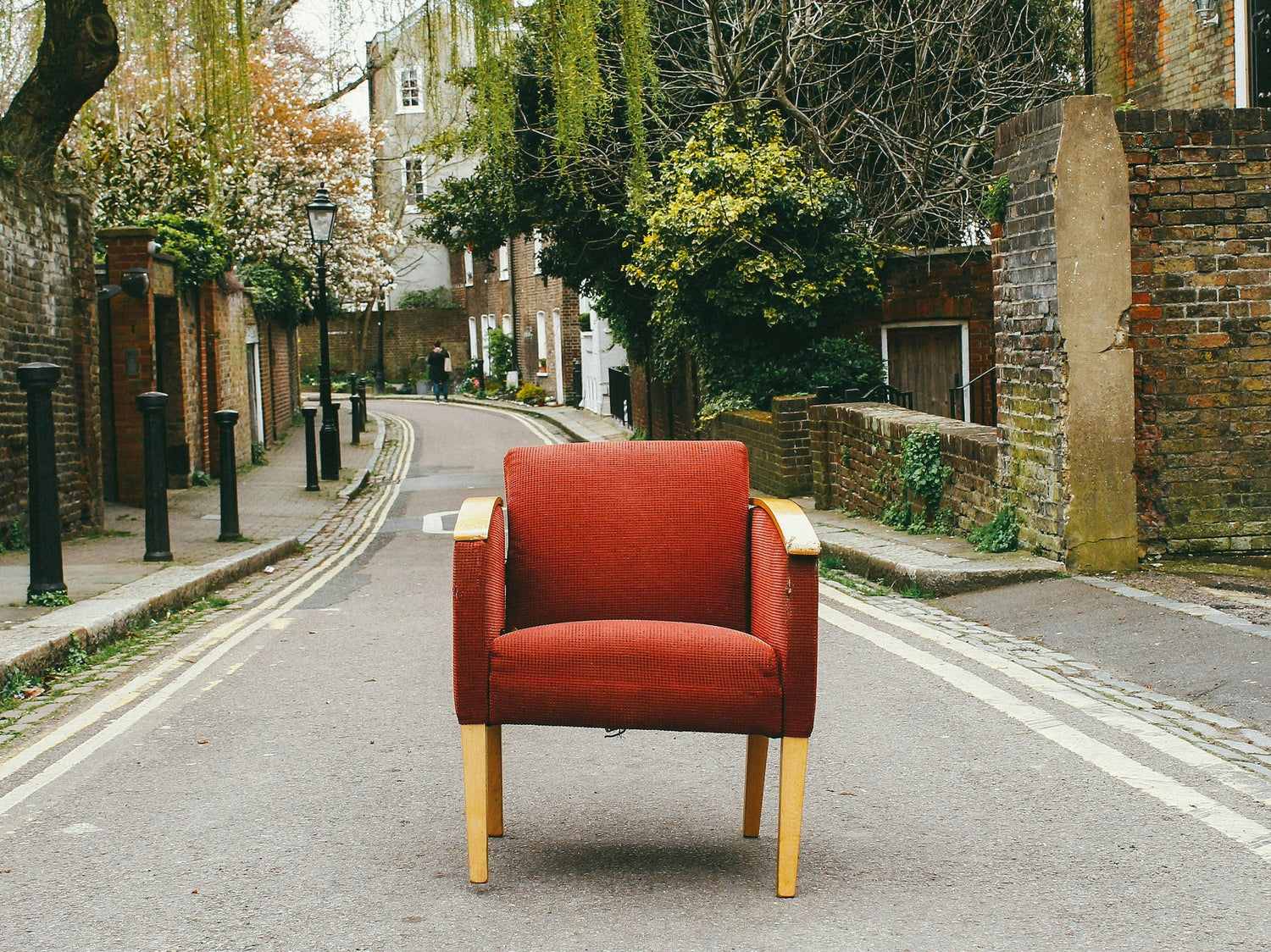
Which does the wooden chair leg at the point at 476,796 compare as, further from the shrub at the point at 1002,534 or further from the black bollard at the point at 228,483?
the black bollard at the point at 228,483

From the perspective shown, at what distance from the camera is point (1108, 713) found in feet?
18.4

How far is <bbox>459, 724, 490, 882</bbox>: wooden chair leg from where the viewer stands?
3.74 metres

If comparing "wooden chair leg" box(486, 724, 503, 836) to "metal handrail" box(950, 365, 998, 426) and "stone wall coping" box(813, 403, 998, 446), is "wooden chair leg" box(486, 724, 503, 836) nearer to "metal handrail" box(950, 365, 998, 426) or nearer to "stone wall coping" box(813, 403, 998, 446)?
"stone wall coping" box(813, 403, 998, 446)

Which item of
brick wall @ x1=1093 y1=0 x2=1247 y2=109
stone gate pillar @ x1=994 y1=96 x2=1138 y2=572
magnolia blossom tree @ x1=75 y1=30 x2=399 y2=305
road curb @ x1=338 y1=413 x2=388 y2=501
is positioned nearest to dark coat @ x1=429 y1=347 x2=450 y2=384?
magnolia blossom tree @ x1=75 y1=30 x2=399 y2=305

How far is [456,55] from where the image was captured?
7914 mm

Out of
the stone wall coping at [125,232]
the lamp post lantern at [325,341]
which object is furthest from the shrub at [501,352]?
the stone wall coping at [125,232]

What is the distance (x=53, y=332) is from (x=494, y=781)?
10054 mm

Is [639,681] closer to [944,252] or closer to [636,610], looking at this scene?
[636,610]

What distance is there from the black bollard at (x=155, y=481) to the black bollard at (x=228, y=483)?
1.71 m

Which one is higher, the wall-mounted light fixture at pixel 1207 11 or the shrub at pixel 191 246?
A: the wall-mounted light fixture at pixel 1207 11

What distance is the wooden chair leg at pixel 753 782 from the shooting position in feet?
13.5

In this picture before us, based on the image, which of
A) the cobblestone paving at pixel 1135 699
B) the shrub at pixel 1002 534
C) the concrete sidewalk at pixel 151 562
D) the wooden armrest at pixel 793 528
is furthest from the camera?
the shrub at pixel 1002 534

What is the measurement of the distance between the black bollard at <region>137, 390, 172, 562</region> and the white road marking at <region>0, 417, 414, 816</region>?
1165 millimetres

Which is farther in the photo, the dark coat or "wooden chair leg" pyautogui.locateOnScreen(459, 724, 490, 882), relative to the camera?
the dark coat
